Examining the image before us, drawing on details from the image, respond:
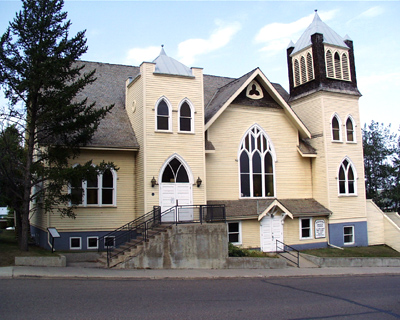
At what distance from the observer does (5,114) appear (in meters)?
16.0

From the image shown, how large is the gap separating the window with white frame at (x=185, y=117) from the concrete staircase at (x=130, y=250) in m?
5.36

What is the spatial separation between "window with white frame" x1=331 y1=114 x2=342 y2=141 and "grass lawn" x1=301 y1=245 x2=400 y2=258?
263 inches

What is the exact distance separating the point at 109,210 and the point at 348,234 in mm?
14518

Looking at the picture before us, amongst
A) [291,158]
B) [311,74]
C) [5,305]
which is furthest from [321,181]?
[5,305]

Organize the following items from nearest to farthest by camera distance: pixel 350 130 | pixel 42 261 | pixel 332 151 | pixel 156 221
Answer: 1. pixel 42 261
2. pixel 156 221
3. pixel 332 151
4. pixel 350 130

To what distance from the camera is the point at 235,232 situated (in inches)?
848

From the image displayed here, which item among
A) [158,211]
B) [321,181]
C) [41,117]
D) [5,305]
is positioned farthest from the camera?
[321,181]

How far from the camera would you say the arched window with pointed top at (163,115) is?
65.2 ft

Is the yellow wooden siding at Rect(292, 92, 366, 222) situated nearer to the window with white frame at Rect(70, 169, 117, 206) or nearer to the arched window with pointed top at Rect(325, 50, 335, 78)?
the arched window with pointed top at Rect(325, 50, 335, 78)

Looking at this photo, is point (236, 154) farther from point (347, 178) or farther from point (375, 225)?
point (375, 225)

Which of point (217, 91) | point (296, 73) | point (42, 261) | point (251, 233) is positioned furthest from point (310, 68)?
point (42, 261)

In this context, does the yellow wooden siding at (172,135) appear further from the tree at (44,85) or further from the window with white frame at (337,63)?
the window with white frame at (337,63)

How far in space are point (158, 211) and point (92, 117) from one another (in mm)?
5060

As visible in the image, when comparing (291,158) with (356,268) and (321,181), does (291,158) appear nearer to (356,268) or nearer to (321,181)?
(321,181)
